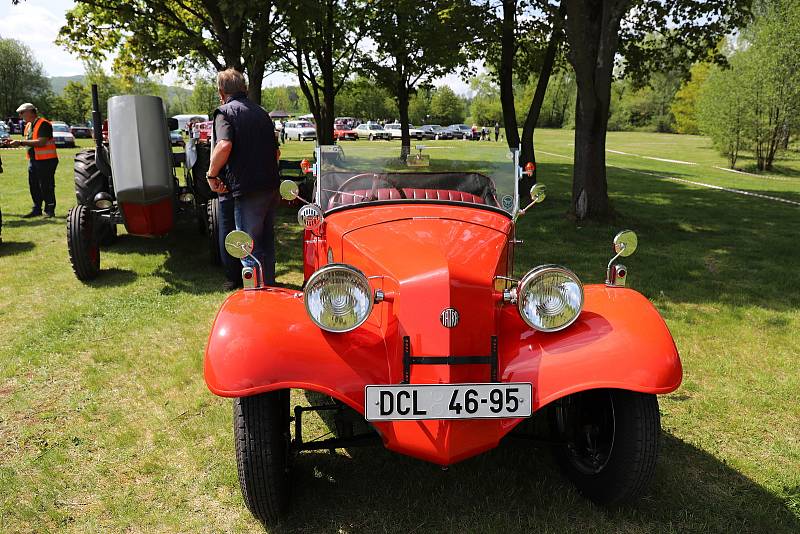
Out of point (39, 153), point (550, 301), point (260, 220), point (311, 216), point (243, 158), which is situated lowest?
point (550, 301)

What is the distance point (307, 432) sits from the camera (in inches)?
139

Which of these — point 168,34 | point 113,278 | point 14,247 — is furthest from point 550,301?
point 168,34

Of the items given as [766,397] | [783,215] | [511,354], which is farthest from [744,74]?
[511,354]

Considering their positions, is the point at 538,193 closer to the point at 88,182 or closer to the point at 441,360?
the point at 441,360

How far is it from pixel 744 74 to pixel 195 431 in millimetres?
28603

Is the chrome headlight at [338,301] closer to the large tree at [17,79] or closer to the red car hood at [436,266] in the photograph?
the red car hood at [436,266]

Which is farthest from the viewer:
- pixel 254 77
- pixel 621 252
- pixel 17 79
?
pixel 17 79

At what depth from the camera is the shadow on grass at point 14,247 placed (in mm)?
7773

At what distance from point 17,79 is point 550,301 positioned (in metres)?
85.4

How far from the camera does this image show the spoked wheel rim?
2842mm

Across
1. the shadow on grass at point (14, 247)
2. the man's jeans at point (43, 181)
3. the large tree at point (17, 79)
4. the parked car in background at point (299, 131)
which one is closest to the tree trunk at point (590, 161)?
the shadow on grass at point (14, 247)

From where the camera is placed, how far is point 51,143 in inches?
384

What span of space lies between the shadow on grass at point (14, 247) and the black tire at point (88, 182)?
131 centimetres

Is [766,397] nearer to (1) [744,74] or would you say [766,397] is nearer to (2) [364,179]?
(2) [364,179]
